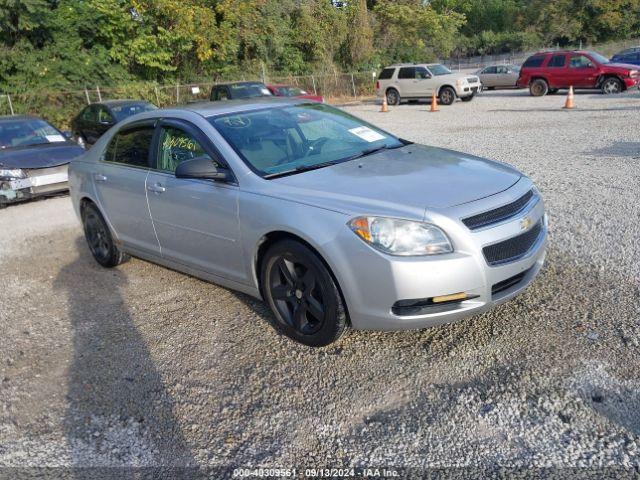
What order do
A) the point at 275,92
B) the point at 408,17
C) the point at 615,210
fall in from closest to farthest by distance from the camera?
the point at 615,210 < the point at 275,92 < the point at 408,17

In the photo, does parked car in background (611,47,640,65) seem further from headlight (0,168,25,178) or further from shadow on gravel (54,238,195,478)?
shadow on gravel (54,238,195,478)

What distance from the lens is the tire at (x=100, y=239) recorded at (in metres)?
5.63

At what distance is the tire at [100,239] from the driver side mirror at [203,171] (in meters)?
1.90

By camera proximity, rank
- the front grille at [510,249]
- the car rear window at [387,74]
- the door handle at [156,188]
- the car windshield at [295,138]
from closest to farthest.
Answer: the front grille at [510,249], the car windshield at [295,138], the door handle at [156,188], the car rear window at [387,74]

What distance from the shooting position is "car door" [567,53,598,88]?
2152cm

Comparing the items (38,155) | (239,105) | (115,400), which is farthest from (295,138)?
(38,155)

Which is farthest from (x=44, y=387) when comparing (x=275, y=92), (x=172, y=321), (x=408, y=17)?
(x=408, y=17)

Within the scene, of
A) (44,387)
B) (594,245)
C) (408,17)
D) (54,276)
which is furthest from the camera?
(408,17)

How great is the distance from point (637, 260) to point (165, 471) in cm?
409

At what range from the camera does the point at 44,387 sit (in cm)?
360

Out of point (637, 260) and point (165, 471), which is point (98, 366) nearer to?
point (165, 471)

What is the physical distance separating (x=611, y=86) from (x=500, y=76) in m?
7.92

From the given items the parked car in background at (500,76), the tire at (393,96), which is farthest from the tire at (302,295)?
the parked car in background at (500,76)

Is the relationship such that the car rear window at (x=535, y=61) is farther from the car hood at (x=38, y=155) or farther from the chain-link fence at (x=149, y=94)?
the car hood at (x=38, y=155)
